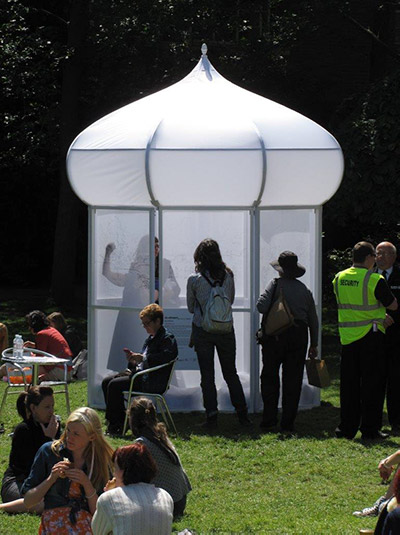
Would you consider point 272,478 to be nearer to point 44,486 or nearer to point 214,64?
point 44,486

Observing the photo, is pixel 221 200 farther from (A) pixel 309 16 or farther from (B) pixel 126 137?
(A) pixel 309 16

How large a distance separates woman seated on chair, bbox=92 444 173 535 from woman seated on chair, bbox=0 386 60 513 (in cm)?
222

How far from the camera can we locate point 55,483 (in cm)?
634

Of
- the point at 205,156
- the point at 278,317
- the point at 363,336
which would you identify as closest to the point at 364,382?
the point at 363,336

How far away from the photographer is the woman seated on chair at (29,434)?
25.5ft

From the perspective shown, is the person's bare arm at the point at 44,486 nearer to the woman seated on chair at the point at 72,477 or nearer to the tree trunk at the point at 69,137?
the woman seated on chair at the point at 72,477

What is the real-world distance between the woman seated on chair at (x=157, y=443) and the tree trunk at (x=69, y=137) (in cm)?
1476

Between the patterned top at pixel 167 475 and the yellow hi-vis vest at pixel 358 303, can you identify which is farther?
the yellow hi-vis vest at pixel 358 303

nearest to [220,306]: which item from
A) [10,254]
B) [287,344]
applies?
[287,344]

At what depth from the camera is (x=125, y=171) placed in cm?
1173

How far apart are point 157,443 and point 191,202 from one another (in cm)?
460

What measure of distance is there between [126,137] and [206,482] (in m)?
4.25

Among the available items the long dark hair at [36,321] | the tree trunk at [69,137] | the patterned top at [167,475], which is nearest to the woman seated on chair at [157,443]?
the patterned top at [167,475]

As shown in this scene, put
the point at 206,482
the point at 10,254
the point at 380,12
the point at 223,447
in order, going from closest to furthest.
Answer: the point at 206,482
the point at 223,447
the point at 380,12
the point at 10,254
